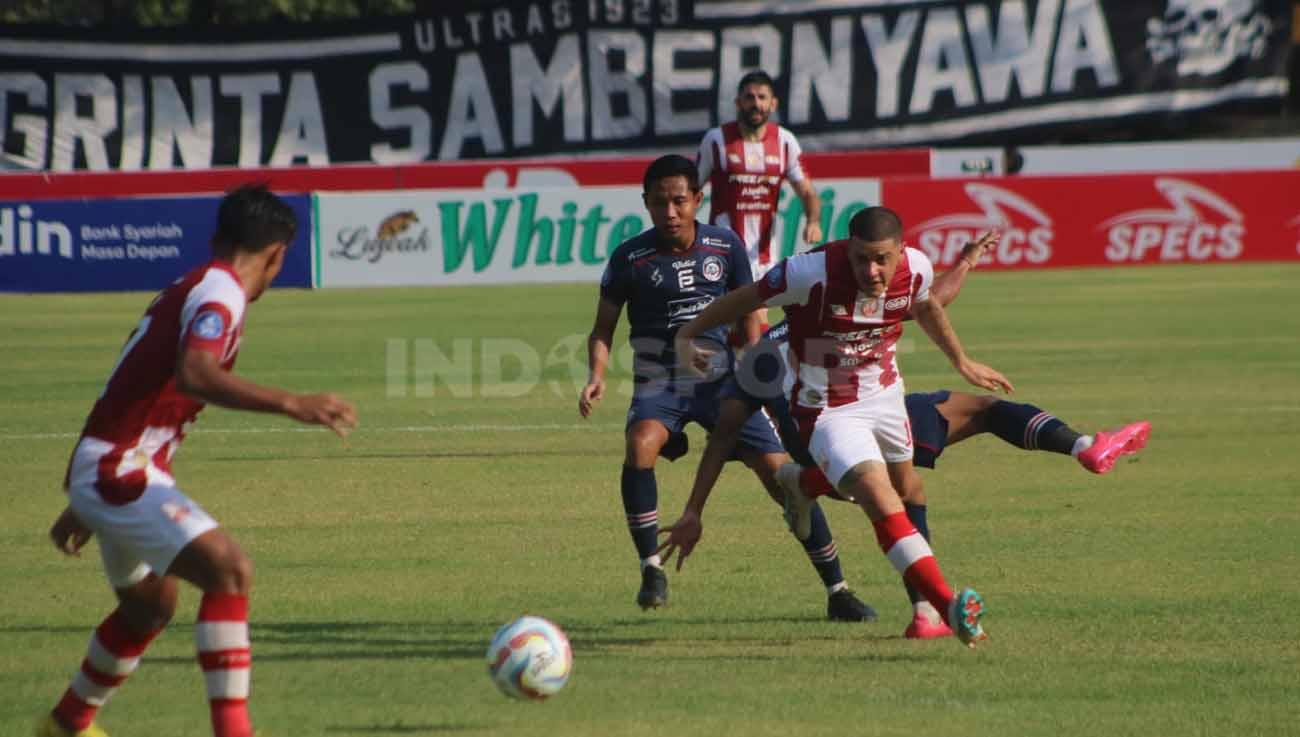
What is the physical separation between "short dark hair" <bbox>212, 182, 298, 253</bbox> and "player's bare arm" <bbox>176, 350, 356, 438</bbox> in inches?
19.5

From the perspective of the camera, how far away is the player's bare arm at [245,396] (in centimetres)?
549

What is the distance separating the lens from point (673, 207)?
897cm

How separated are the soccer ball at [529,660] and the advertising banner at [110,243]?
2232 centimetres

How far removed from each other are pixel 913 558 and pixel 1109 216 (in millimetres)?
25237

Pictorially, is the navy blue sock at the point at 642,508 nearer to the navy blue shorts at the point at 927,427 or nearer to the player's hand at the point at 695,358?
the player's hand at the point at 695,358

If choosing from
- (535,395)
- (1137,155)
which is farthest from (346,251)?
(1137,155)

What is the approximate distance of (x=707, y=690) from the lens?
22.9ft

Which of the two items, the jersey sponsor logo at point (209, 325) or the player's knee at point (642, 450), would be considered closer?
the jersey sponsor logo at point (209, 325)

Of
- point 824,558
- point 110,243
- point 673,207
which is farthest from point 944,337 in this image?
point 110,243

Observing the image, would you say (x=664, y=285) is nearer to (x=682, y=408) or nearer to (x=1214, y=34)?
(x=682, y=408)

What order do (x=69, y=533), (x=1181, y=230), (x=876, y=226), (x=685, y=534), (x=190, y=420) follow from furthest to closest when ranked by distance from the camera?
(x=1181, y=230) → (x=685, y=534) → (x=876, y=226) → (x=69, y=533) → (x=190, y=420)

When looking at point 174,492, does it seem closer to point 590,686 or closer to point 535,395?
point 590,686

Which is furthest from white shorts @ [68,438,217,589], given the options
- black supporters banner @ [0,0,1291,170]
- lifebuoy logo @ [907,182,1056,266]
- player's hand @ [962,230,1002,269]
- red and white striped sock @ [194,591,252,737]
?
black supporters banner @ [0,0,1291,170]

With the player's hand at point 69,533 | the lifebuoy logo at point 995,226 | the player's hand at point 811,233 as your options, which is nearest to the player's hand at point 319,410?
the player's hand at point 69,533
